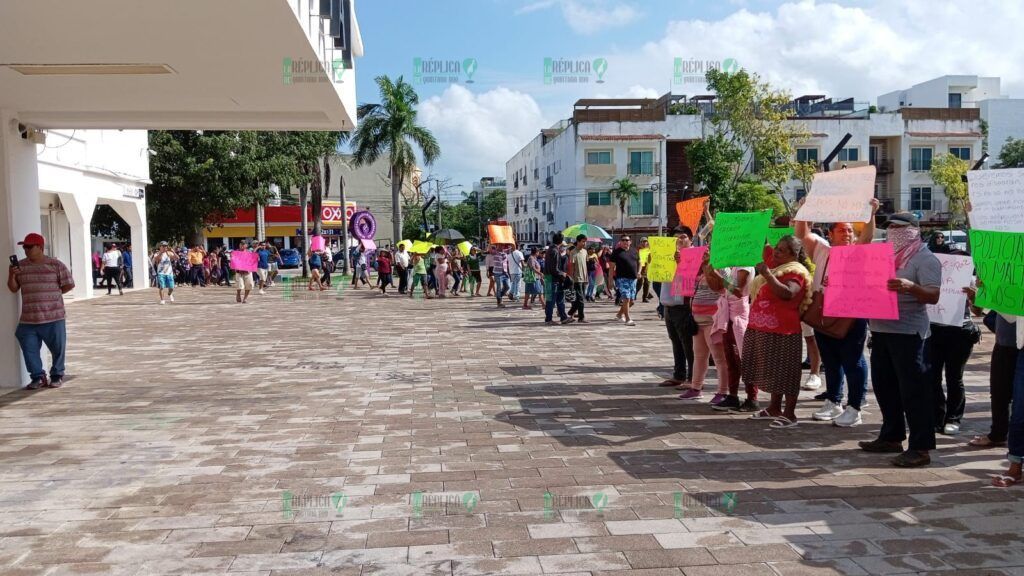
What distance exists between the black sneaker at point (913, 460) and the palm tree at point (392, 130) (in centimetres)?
3354

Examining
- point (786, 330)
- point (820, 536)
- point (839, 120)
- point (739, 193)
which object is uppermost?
point (839, 120)

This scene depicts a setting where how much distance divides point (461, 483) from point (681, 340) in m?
3.82

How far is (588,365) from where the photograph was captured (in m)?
10.1

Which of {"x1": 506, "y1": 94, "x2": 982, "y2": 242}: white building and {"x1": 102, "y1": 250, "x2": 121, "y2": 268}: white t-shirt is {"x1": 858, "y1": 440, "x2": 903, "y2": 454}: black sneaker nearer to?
{"x1": 102, "y1": 250, "x2": 121, "y2": 268}: white t-shirt

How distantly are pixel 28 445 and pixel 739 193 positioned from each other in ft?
131

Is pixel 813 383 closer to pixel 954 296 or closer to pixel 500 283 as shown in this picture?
pixel 954 296

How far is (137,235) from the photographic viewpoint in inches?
1125

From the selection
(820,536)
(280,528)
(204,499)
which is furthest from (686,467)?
(204,499)

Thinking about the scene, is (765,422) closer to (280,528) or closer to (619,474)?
(619,474)

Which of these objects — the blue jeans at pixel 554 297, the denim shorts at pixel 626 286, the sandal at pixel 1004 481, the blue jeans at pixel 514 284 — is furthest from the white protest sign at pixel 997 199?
the blue jeans at pixel 514 284

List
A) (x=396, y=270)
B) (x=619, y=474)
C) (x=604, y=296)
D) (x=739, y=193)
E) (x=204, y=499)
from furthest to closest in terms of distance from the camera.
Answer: (x=739, y=193) < (x=396, y=270) < (x=604, y=296) < (x=619, y=474) < (x=204, y=499)

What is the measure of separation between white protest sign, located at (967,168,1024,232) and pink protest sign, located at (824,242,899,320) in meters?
0.60

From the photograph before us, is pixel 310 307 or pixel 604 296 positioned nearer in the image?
pixel 310 307

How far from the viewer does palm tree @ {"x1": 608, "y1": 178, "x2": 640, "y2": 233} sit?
55.2m
